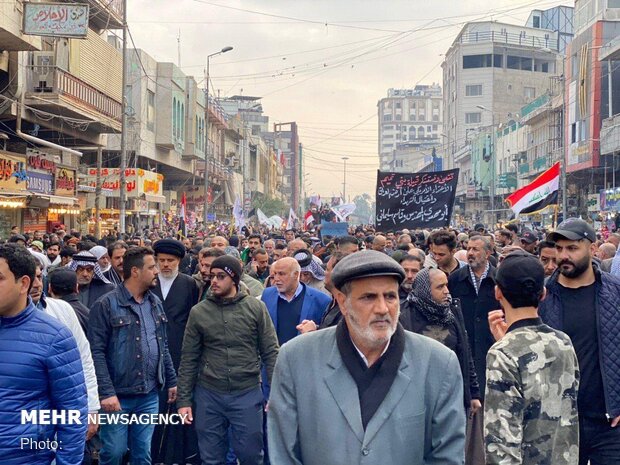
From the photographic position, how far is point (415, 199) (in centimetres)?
1709

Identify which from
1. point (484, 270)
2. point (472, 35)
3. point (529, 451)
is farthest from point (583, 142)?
point (472, 35)

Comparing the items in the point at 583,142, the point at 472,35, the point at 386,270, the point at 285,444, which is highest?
the point at 472,35

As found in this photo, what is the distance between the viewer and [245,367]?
19.7ft

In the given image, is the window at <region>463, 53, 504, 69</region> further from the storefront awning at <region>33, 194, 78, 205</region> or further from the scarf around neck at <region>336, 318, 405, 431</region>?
the scarf around neck at <region>336, 318, 405, 431</region>

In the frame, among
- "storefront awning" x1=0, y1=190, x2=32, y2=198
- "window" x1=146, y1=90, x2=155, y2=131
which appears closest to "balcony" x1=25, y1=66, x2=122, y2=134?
"storefront awning" x1=0, y1=190, x2=32, y2=198

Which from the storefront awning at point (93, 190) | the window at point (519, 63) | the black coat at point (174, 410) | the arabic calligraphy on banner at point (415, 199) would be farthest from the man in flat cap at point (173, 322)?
the window at point (519, 63)

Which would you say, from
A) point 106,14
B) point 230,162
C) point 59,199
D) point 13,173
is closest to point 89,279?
point 13,173

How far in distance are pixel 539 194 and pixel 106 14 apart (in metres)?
18.0

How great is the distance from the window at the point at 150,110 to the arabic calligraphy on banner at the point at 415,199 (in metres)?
25.6

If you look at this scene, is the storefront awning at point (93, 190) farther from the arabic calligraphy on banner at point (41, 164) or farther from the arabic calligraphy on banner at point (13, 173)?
the arabic calligraphy on banner at point (13, 173)

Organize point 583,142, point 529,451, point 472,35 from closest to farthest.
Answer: point 529,451, point 583,142, point 472,35

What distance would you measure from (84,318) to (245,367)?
1336 millimetres

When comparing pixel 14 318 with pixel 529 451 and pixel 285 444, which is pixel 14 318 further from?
pixel 529 451

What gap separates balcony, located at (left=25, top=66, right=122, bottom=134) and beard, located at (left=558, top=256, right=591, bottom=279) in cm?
2087
